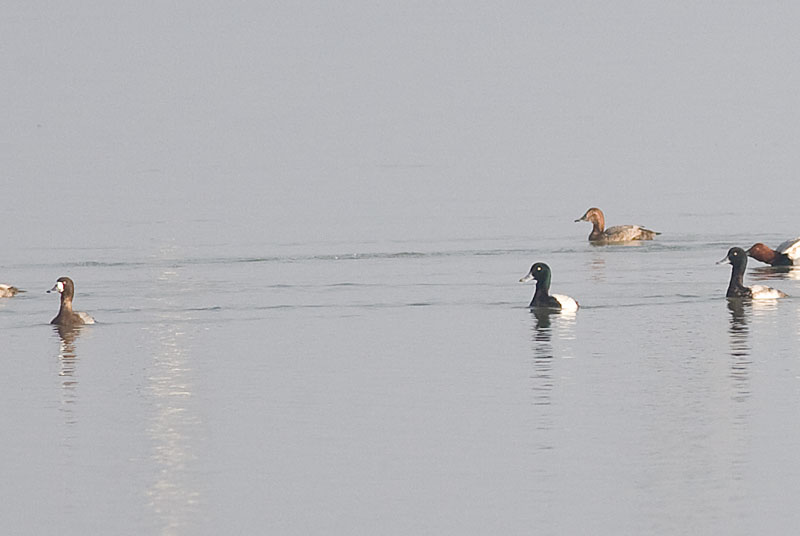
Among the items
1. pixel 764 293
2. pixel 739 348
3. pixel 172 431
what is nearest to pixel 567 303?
pixel 764 293

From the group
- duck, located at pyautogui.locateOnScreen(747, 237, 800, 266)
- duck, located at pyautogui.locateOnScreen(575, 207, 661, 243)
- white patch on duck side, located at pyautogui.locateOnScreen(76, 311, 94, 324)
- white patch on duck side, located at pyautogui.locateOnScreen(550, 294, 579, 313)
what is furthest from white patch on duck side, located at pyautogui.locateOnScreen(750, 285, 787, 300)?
duck, located at pyautogui.locateOnScreen(575, 207, 661, 243)

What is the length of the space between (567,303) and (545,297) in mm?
383

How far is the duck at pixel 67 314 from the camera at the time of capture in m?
29.0

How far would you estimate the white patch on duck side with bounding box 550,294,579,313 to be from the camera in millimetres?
30469

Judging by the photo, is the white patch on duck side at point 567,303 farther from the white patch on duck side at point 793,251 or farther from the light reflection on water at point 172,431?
the white patch on duck side at point 793,251

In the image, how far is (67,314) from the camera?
29.1m

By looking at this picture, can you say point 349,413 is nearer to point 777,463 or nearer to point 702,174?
point 777,463

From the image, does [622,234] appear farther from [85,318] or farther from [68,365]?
[68,365]

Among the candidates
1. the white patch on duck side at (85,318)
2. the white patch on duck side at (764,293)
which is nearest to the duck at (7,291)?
the white patch on duck side at (85,318)

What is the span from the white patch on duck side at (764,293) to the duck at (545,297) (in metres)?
3.01

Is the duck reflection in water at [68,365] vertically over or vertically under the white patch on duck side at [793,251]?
under

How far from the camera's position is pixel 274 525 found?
1559 centimetres

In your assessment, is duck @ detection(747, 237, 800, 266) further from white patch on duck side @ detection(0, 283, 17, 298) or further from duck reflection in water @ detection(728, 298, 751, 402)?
white patch on duck side @ detection(0, 283, 17, 298)

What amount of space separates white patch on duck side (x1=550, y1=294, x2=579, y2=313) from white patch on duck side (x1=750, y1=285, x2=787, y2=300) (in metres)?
3.15
